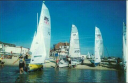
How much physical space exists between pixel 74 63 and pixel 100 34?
971 centimetres

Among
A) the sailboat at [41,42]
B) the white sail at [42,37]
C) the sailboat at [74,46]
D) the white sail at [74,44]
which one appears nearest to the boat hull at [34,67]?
the sailboat at [41,42]

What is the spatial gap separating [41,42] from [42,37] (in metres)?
0.68

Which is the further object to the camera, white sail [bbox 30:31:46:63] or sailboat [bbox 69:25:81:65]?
sailboat [bbox 69:25:81:65]

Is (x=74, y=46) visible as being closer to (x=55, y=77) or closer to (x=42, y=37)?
(x=42, y=37)

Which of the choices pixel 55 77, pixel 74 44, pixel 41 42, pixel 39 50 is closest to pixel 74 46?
pixel 74 44

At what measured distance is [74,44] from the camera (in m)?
32.7

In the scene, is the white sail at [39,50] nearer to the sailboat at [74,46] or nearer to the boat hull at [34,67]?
the boat hull at [34,67]

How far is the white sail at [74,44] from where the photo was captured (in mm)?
32250

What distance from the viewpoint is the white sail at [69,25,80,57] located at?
3225 centimetres

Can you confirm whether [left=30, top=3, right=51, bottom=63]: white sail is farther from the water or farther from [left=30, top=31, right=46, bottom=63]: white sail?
the water

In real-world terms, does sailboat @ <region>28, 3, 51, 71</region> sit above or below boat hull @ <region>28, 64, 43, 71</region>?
above

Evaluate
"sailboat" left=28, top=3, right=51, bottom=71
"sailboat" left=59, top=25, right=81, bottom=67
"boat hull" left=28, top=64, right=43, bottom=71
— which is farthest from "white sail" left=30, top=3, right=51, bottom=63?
"sailboat" left=59, top=25, right=81, bottom=67

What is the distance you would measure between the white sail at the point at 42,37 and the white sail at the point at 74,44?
9627 millimetres

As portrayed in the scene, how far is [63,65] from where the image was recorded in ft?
89.5
